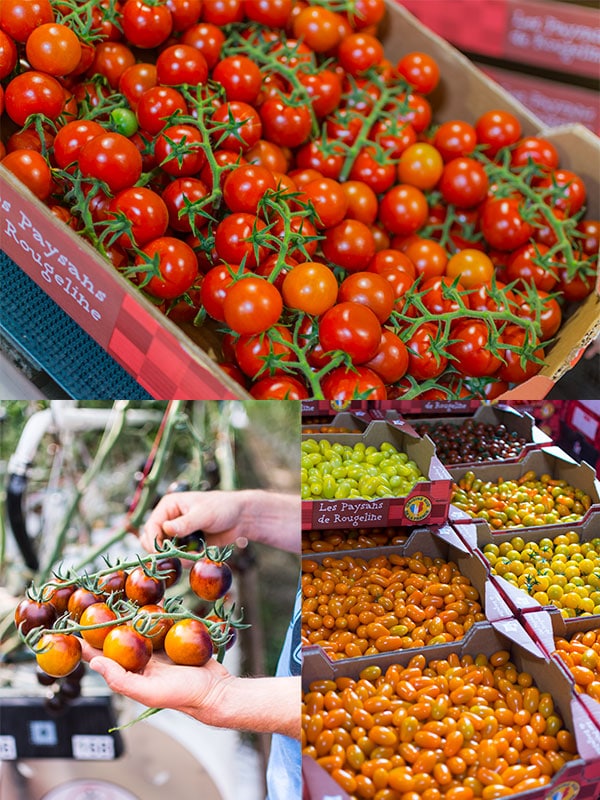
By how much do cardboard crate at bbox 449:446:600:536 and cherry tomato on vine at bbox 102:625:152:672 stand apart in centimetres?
85

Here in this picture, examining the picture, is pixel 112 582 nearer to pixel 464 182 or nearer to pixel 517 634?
pixel 517 634

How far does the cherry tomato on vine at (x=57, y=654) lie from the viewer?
1.15 metres

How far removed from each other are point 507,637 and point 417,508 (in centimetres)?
29

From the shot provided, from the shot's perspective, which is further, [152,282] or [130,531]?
[152,282]

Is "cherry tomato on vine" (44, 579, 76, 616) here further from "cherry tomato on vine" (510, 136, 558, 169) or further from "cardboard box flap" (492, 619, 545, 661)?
"cherry tomato on vine" (510, 136, 558, 169)

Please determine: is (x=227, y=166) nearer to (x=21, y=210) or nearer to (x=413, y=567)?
(x=21, y=210)

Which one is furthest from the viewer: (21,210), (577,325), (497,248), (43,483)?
(497,248)

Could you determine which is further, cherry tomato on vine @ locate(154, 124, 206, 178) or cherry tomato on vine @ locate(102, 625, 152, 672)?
cherry tomato on vine @ locate(154, 124, 206, 178)

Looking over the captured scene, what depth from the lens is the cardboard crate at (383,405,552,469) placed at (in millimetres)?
1768

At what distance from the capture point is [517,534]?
1.74 metres

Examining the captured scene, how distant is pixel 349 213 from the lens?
6.66 feet

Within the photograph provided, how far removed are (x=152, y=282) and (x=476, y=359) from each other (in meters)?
0.73

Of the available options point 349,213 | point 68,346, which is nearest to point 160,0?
point 349,213

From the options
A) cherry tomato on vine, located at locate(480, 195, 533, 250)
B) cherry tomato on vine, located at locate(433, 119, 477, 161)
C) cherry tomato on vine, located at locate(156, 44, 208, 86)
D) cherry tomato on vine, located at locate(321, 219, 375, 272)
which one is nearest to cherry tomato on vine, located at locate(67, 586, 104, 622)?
cherry tomato on vine, located at locate(321, 219, 375, 272)
